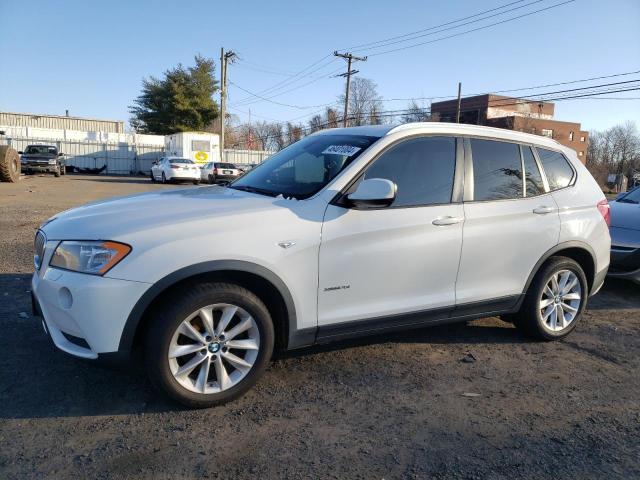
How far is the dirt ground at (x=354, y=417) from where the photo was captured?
2621mm

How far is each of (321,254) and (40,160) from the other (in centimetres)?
3113

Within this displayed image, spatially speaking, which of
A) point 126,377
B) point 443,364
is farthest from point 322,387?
point 126,377

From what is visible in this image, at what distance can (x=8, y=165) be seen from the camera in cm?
2042

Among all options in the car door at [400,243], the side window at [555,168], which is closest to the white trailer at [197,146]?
the side window at [555,168]

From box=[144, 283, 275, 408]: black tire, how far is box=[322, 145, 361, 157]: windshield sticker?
50.8 inches

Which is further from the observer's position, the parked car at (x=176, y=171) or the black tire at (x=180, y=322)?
the parked car at (x=176, y=171)

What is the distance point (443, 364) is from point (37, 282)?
9.63 feet

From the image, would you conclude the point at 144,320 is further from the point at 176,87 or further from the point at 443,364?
the point at 176,87

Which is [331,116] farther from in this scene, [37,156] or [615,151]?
[615,151]

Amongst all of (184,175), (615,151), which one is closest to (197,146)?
(184,175)

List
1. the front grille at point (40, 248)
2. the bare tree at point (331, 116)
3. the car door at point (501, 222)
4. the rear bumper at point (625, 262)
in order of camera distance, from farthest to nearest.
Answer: the bare tree at point (331, 116) → the rear bumper at point (625, 262) → the car door at point (501, 222) → the front grille at point (40, 248)

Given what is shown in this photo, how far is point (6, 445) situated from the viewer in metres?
2.67

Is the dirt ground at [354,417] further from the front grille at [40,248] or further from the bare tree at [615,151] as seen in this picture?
the bare tree at [615,151]

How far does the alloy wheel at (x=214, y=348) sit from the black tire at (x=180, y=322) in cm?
3
